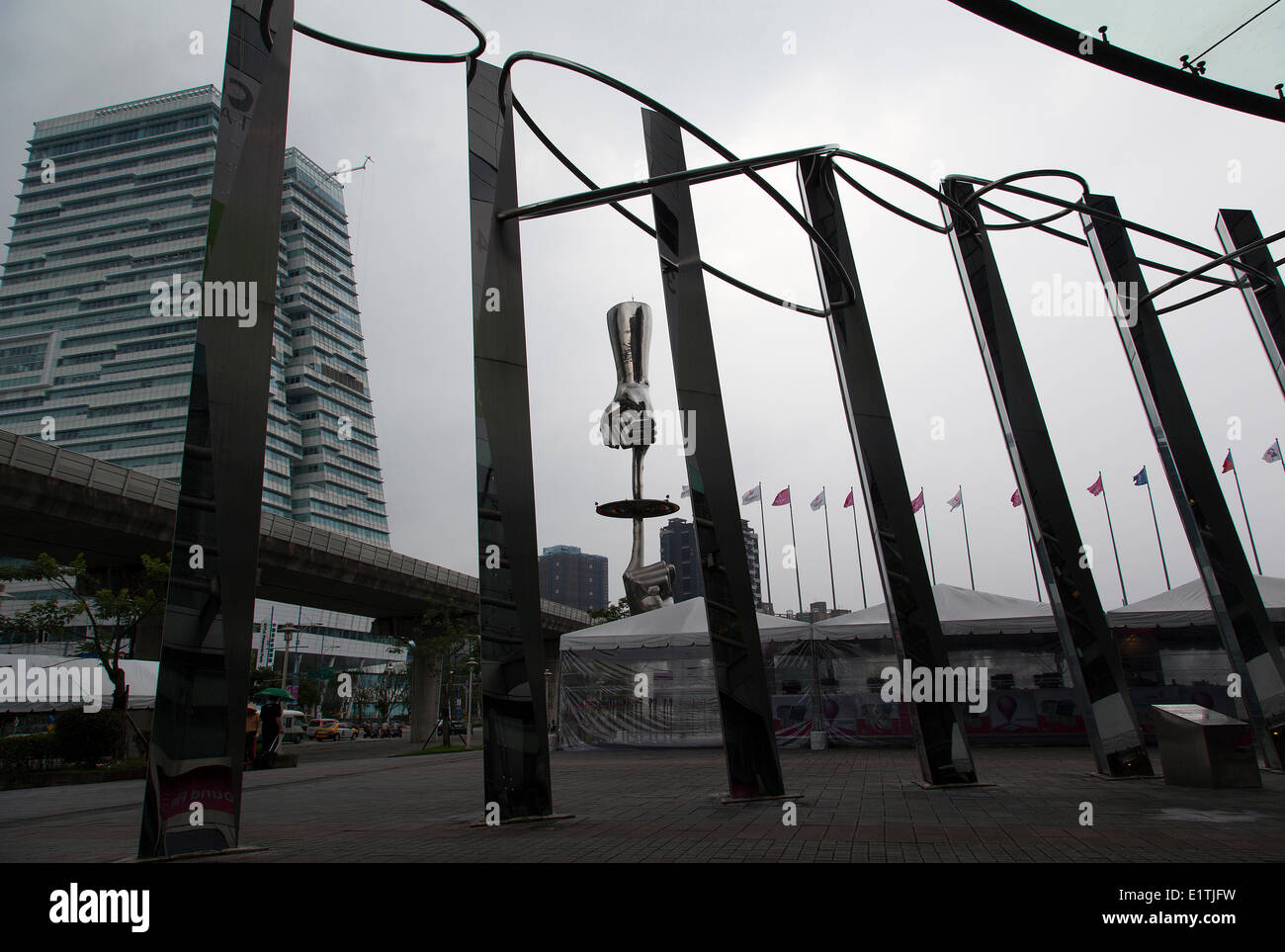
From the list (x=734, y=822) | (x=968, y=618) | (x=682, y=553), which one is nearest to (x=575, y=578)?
(x=682, y=553)

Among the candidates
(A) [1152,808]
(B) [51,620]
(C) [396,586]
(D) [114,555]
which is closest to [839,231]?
(A) [1152,808]

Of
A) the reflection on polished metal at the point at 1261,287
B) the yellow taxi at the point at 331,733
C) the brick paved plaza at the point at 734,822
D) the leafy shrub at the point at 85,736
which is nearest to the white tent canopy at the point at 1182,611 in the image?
the reflection on polished metal at the point at 1261,287

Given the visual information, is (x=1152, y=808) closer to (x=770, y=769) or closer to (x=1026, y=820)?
(x=1026, y=820)

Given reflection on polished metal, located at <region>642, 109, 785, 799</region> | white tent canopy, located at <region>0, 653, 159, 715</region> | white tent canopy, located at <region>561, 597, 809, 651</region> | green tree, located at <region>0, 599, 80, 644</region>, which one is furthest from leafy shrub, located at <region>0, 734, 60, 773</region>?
reflection on polished metal, located at <region>642, 109, 785, 799</region>

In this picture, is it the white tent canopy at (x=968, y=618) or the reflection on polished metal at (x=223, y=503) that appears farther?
the white tent canopy at (x=968, y=618)

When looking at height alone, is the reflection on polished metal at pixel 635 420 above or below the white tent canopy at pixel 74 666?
above

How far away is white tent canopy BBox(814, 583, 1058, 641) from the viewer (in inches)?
766

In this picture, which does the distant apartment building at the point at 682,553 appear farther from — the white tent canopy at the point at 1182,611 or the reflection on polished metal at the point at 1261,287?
the reflection on polished metal at the point at 1261,287

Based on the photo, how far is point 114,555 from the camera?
2827 cm

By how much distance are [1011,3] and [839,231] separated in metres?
3.99

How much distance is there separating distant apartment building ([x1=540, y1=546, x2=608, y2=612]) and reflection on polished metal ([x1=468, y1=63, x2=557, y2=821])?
153155mm

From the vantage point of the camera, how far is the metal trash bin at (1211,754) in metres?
10.6

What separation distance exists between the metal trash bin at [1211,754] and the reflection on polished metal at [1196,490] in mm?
2681

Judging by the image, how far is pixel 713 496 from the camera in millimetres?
10352
